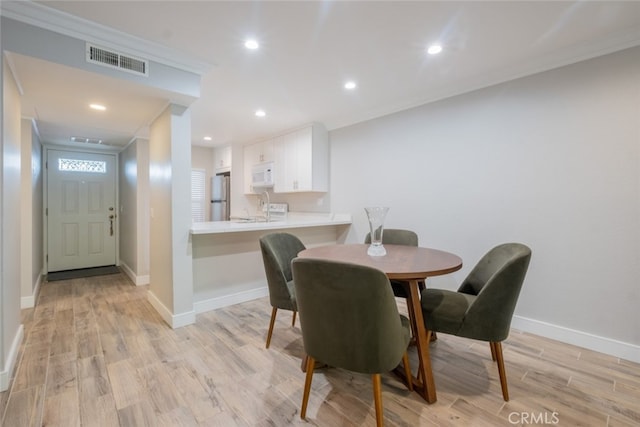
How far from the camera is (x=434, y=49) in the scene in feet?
7.47

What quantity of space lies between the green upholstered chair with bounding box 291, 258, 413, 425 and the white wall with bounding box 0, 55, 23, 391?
1.93m

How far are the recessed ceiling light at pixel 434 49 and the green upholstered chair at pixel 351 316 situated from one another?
76.5 inches

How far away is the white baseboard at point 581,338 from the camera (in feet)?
7.03

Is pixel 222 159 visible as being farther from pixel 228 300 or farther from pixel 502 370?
pixel 502 370

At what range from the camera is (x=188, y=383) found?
73.4 inches

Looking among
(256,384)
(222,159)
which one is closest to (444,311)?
(256,384)

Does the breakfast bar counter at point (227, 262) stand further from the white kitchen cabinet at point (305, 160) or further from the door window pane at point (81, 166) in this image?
the door window pane at point (81, 166)

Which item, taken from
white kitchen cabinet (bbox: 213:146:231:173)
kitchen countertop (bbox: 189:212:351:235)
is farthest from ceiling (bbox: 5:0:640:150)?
white kitchen cabinet (bbox: 213:146:231:173)

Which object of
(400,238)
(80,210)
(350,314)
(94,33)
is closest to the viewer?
(350,314)

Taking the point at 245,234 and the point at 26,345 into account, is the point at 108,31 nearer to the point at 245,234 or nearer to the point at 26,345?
the point at 245,234

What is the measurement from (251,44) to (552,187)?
2.73m

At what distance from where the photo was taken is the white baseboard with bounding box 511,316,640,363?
2143 mm

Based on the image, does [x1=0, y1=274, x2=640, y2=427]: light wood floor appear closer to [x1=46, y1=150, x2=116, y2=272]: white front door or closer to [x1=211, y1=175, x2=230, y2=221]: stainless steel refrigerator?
[x1=46, y1=150, x2=116, y2=272]: white front door

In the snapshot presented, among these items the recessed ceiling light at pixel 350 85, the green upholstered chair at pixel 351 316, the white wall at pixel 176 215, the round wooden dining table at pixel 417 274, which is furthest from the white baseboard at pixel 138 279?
the recessed ceiling light at pixel 350 85
